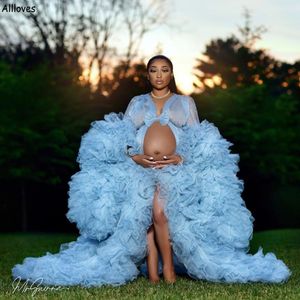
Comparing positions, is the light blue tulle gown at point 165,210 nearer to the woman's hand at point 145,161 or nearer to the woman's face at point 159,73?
the woman's hand at point 145,161

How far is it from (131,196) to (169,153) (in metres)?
0.56

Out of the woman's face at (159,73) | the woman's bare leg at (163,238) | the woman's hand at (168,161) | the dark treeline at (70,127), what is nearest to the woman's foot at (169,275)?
the woman's bare leg at (163,238)

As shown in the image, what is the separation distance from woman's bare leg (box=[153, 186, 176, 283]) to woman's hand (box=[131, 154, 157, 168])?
10.4 inches

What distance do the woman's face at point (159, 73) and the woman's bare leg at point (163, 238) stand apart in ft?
3.51

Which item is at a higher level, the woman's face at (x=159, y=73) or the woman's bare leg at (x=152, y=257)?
the woman's face at (x=159, y=73)

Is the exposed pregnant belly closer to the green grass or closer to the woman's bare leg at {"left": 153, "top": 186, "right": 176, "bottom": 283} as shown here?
the woman's bare leg at {"left": 153, "top": 186, "right": 176, "bottom": 283}

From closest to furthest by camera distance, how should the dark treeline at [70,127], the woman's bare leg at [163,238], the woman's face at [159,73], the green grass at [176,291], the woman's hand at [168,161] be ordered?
the green grass at [176,291], the woman's bare leg at [163,238], the woman's hand at [168,161], the woman's face at [159,73], the dark treeline at [70,127]

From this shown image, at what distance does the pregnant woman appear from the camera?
752 cm

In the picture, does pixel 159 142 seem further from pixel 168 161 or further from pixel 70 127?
pixel 70 127

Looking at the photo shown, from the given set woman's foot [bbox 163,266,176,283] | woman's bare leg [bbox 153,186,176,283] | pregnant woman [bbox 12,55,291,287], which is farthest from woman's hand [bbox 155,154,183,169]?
woman's foot [bbox 163,266,176,283]

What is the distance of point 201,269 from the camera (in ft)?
24.8

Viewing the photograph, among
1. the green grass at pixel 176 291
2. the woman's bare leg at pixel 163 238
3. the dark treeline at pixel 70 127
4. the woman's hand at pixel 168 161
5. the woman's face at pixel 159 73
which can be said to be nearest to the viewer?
the green grass at pixel 176 291

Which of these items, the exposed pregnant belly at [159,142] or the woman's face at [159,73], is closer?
the exposed pregnant belly at [159,142]

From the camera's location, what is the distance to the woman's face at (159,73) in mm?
7832
